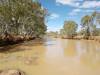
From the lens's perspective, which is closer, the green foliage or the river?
the river

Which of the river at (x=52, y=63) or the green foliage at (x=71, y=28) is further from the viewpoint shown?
the green foliage at (x=71, y=28)

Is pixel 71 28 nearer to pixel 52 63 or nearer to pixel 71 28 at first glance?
pixel 71 28

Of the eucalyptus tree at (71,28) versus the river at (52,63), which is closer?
the river at (52,63)

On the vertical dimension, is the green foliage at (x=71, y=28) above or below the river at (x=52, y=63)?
above

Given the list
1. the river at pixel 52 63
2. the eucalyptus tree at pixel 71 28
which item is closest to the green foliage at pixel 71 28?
the eucalyptus tree at pixel 71 28

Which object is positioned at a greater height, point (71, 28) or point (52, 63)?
point (71, 28)

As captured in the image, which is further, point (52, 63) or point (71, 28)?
point (71, 28)

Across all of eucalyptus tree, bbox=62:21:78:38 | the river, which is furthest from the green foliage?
the river

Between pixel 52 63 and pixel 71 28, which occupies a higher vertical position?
pixel 71 28

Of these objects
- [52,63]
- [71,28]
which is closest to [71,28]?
[71,28]

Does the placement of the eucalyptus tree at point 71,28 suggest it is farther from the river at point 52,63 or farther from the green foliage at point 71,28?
the river at point 52,63

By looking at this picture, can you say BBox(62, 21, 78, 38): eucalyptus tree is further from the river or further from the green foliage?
the river

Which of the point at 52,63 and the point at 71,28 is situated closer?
the point at 52,63

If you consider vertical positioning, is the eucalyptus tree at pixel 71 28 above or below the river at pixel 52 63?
above
